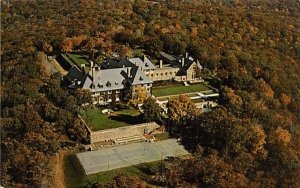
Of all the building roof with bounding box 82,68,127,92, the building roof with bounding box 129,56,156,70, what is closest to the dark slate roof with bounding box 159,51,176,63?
the building roof with bounding box 129,56,156,70

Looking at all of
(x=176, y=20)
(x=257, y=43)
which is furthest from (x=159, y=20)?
(x=257, y=43)

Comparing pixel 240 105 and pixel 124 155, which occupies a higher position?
pixel 240 105

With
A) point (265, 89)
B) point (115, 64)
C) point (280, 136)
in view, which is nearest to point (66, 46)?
point (115, 64)

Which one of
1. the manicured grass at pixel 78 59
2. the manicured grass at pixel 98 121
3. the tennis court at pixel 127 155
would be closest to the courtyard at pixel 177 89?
the manicured grass at pixel 98 121

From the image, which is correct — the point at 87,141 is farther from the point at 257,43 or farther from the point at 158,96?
the point at 257,43

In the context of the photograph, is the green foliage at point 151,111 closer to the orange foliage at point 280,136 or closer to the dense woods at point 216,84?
the dense woods at point 216,84

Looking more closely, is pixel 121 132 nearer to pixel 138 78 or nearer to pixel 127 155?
pixel 127 155
